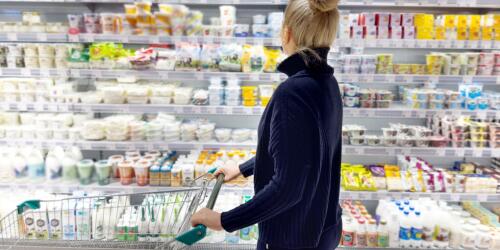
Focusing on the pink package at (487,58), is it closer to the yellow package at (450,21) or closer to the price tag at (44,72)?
the yellow package at (450,21)

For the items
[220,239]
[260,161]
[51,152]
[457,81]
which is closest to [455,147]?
[457,81]

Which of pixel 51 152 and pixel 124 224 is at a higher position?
pixel 51 152

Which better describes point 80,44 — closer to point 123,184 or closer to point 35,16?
point 35,16

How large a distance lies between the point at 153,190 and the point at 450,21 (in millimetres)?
2635

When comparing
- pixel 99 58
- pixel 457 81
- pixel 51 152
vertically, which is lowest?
pixel 51 152

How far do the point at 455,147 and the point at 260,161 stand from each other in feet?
7.49

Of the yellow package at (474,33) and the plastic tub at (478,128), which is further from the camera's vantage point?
the plastic tub at (478,128)

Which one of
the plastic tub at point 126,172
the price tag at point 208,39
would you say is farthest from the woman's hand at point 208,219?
the plastic tub at point 126,172

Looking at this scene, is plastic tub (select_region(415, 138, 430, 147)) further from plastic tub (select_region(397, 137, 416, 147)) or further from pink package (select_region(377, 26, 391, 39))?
pink package (select_region(377, 26, 391, 39))

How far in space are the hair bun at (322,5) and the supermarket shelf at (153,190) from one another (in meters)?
2.03

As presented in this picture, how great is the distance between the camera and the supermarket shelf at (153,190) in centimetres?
301

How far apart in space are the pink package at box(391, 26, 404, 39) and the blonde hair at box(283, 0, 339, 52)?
1802mm

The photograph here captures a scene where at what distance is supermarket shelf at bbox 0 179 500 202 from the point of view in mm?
3006

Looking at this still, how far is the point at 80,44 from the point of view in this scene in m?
3.12
